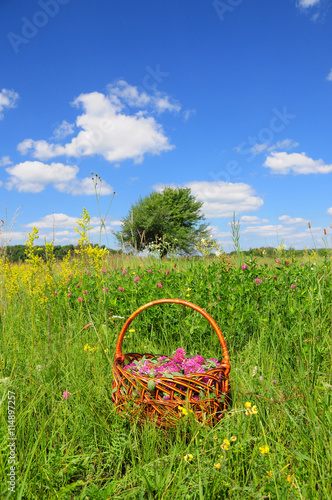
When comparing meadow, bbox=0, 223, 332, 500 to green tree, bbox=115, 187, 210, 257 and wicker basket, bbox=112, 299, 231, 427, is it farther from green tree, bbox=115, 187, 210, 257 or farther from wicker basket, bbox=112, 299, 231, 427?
green tree, bbox=115, 187, 210, 257

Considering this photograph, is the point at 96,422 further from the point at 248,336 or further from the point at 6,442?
the point at 248,336

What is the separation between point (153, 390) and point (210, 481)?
1.71ft

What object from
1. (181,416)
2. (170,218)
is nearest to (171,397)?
(181,416)

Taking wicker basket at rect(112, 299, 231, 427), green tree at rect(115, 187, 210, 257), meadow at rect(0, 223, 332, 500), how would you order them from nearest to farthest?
meadow at rect(0, 223, 332, 500) < wicker basket at rect(112, 299, 231, 427) < green tree at rect(115, 187, 210, 257)

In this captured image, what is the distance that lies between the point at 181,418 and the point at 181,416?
0.01 metres

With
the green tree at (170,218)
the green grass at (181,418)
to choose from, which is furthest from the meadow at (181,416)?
the green tree at (170,218)

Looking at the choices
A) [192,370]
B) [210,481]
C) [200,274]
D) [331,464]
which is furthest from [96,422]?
[200,274]

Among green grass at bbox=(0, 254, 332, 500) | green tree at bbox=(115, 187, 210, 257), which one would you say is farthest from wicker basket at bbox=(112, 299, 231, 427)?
→ green tree at bbox=(115, 187, 210, 257)

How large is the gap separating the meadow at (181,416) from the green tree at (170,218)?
73.2 ft

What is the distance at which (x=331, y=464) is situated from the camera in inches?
55.6

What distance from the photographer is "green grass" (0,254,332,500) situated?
1.40 metres

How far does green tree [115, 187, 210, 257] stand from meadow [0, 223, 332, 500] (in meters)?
22.3

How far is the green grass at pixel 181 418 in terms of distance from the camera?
140cm

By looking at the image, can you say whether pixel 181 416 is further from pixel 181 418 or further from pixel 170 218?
pixel 170 218
